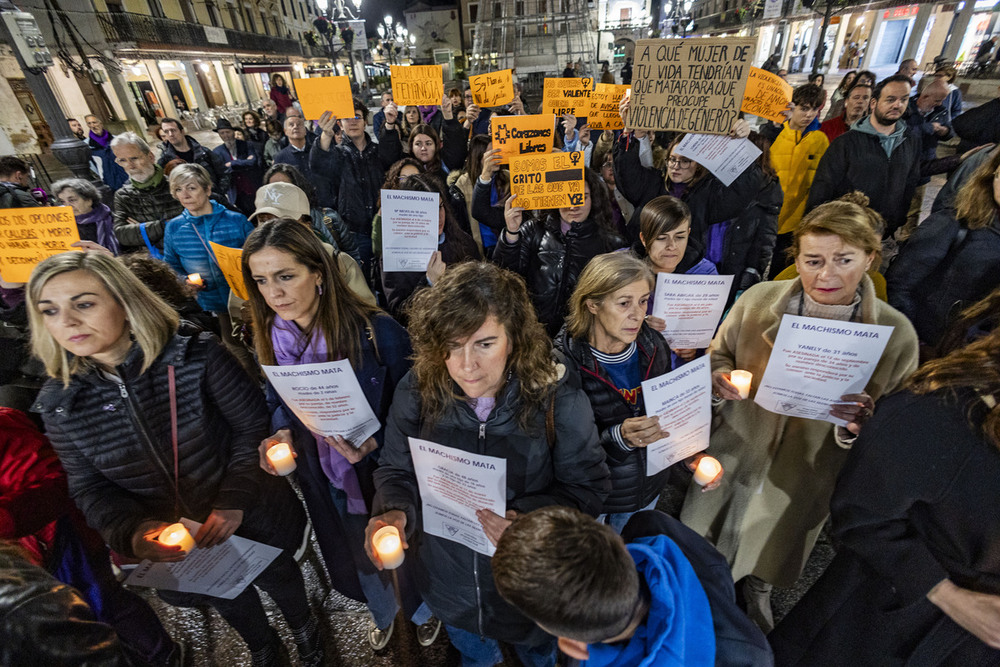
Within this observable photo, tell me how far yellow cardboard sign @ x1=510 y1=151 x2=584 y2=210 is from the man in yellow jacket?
112 inches

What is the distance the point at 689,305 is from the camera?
8.61 feet

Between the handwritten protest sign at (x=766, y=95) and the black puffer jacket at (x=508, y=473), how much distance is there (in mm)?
3550

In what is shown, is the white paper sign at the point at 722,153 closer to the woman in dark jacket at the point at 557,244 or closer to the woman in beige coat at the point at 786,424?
the woman in dark jacket at the point at 557,244

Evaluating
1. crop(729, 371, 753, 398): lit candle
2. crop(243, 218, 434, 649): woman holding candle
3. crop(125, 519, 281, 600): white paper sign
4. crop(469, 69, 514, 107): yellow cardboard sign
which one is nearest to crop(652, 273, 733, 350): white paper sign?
crop(729, 371, 753, 398): lit candle

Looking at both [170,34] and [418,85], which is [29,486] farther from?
[170,34]

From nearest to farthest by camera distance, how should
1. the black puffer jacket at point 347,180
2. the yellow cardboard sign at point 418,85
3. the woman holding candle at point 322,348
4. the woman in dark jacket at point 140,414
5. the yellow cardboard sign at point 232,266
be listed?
the woman in dark jacket at point 140,414 < the woman holding candle at point 322,348 < the yellow cardboard sign at point 232,266 < the black puffer jacket at point 347,180 < the yellow cardboard sign at point 418,85

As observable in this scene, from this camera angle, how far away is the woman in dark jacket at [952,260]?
94.5 inches

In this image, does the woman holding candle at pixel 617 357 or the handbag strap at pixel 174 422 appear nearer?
the handbag strap at pixel 174 422

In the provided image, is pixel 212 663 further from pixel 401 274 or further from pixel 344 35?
pixel 344 35

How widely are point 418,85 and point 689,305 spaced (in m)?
4.85

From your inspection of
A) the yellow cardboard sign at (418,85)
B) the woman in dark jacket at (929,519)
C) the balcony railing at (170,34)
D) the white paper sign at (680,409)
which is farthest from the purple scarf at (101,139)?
the balcony railing at (170,34)

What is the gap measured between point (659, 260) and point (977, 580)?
212 centimetres

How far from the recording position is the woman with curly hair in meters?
1.69

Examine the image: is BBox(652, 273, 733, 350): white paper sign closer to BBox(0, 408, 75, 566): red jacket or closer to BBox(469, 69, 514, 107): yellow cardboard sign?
BBox(0, 408, 75, 566): red jacket
